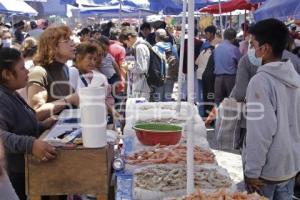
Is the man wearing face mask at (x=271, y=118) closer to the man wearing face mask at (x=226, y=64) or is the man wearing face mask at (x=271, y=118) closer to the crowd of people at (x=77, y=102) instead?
the crowd of people at (x=77, y=102)

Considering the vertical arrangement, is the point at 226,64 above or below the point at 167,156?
above

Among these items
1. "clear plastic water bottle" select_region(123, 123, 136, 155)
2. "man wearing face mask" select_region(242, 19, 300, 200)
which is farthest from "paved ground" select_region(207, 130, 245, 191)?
"man wearing face mask" select_region(242, 19, 300, 200)

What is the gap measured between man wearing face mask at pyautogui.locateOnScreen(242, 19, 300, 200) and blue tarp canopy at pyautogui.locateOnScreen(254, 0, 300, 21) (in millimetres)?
2738

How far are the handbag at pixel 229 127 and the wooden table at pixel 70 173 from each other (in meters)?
1.55

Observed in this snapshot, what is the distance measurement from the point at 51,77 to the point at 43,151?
113cm

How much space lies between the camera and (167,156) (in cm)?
294

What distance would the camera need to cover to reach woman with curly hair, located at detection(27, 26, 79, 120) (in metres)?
3.17

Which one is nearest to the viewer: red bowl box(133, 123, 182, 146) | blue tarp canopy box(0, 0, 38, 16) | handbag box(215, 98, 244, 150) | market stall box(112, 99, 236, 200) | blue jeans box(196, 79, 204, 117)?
market stall box(112, 99, 236, 200)

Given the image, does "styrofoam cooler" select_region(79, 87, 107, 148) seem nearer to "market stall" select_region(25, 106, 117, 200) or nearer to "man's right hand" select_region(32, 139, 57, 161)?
"market stall" select_region(25, 106, 117, 200)

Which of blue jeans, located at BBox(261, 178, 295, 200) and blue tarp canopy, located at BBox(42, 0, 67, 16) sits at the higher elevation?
blue tarp canopy, located at BBox(42, 0, 67, 16)

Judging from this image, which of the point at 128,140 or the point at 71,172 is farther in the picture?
the point at 128,140

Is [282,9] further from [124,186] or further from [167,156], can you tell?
[124,186]

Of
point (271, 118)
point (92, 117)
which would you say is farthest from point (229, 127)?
point (92, 117)

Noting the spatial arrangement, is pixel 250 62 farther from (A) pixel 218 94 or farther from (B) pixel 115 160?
(A) pixel 218 94
